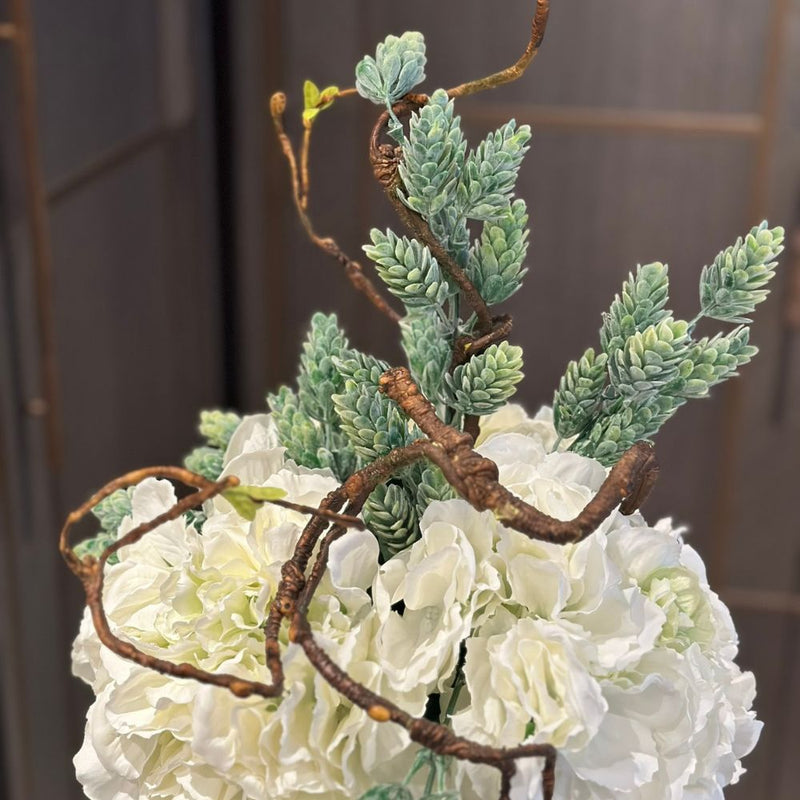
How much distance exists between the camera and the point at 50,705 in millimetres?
1300

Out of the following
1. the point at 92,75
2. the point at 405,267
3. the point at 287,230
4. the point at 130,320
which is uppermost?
the point at 92,75

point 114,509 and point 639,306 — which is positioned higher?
point 639,306

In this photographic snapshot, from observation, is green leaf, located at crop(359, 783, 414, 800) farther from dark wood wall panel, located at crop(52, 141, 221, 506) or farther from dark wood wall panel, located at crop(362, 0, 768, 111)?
dark wood wall panel, located at crop(362, 0, 768, 111)

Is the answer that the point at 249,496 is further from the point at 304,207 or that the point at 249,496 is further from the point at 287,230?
the point at 287,230

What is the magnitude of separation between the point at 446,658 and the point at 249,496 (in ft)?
0.32

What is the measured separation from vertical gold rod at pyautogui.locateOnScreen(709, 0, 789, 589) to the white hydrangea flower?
1126mm

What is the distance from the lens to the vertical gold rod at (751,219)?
1.28m

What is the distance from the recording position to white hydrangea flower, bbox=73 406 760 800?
327mm

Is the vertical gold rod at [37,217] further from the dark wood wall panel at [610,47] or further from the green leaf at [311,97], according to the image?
the green leaf at [311,97]

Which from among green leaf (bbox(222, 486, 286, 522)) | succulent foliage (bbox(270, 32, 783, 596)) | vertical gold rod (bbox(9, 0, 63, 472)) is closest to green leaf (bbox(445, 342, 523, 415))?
succulent foliage (bbox(270, 32, 783, 596))

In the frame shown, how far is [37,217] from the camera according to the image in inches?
41.9

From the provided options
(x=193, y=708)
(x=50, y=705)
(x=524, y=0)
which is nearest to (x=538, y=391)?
(x=524, y=0)

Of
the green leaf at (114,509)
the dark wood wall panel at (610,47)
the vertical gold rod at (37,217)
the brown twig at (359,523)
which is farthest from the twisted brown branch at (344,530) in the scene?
the dark wood wall panel at (610,47)

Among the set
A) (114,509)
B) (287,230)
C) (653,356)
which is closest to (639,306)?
(653,356)
